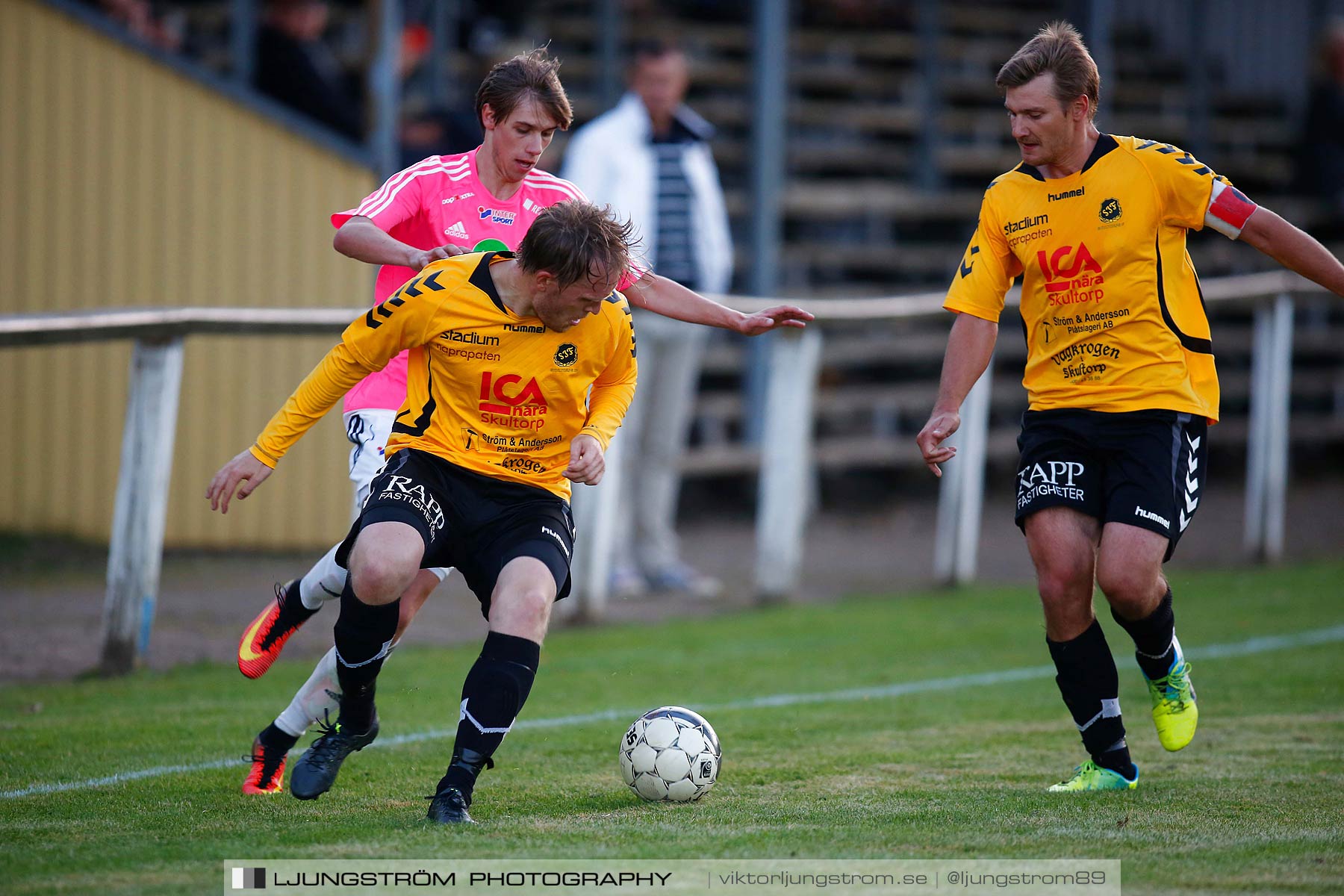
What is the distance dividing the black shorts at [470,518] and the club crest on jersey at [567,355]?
386 mm

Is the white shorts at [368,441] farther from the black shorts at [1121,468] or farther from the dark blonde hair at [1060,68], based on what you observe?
the dark blonde hair at [1060,68]

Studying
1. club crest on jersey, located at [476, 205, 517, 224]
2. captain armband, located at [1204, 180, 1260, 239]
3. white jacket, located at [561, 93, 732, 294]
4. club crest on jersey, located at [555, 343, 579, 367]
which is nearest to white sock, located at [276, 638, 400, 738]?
club crest on jersey, located at [555, 343, 579, 367]

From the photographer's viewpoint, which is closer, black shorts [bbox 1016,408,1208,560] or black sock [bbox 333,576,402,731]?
black sock [bbox 333,576,402,731]

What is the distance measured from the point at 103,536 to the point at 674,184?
4.18m

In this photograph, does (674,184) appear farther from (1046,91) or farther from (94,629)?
(1046,91)

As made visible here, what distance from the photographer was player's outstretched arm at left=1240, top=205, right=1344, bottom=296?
483 centimetres

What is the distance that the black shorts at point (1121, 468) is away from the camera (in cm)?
480

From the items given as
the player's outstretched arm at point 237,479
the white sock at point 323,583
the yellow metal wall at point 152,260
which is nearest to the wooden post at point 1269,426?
the yellow metal wall at point 152,260

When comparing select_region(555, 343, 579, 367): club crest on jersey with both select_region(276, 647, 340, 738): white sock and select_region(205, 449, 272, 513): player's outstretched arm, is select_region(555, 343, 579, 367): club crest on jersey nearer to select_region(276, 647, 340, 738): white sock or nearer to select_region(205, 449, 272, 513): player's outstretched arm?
select_region(205, 449, 272, 513): player's outstretched arm

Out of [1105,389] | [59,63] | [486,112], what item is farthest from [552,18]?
[1105,389]

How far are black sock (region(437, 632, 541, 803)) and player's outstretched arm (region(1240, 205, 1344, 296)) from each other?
2539 millimetres

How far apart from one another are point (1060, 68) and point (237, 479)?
8.91ft

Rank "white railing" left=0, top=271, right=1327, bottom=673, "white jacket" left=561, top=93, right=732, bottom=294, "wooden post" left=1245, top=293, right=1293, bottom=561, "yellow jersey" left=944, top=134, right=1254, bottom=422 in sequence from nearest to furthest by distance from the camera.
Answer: "yellow jersey" left=944, top=134, right=1254, bottom=422 → "white railing" left=0, top=271, right=1327, bottom=673 → "white jacket" left=561, top=93, right=732, bottom=294 → "wooden post" left=1245, top=293, right=1293, bottom=561

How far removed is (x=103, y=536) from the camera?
9953mm
